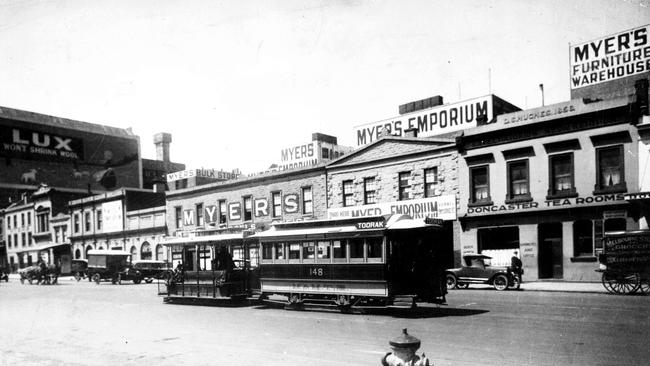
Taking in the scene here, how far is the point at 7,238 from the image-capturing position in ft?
215

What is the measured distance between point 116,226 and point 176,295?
33141 mm

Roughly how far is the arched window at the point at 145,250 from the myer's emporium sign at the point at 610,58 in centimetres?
3648

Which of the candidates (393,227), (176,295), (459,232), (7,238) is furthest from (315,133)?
(7,238)

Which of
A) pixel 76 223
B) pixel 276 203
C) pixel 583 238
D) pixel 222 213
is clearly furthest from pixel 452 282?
pixel 76 223

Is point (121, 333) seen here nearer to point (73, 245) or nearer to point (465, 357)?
point (465, 357)

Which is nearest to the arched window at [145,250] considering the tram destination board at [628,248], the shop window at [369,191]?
the shop window at [369,191]

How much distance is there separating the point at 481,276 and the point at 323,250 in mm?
9420

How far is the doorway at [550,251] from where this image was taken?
24.0 m

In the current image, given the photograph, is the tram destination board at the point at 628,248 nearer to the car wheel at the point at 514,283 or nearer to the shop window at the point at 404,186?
the car wheel at the point at 514,283

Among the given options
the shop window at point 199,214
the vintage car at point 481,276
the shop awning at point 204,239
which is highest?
the shop window at point 199,214

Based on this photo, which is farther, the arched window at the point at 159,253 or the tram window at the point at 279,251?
the arched window at the point at 159,253

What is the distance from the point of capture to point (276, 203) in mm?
35594

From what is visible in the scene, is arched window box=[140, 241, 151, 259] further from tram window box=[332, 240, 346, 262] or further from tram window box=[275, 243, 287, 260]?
tram window box=[332, 240, 346, 262]

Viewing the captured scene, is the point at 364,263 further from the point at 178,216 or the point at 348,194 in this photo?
the point at 178,216
